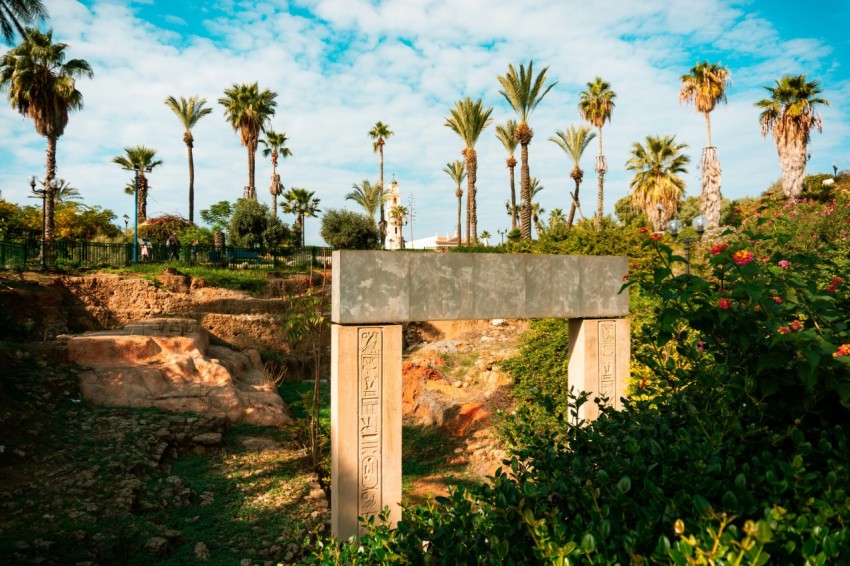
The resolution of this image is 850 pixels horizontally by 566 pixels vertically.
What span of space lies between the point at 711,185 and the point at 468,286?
1040 inches

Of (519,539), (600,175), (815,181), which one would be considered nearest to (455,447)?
(519,539)

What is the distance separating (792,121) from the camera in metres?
23.0

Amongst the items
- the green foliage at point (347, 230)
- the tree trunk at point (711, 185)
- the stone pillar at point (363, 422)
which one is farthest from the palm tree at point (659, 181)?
the stone pillar at point (363, 422)

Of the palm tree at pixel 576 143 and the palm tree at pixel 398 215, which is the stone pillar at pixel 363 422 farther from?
the palm tree at pixel 398 215

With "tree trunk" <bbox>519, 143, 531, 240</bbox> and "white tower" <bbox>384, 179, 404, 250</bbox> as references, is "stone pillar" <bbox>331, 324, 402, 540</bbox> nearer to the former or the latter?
"tree trunk" <bbox>519, 143, 531, 240</bbox>

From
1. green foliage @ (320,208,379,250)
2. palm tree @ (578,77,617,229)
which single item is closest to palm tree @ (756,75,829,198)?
palm tree @ (578,77,617,229)

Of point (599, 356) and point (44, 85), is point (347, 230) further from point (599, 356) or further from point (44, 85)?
point (599, 356)

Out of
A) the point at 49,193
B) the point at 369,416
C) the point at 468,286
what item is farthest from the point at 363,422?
the point at 49,193

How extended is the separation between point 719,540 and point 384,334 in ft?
13.7

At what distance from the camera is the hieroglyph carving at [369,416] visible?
5.43 meters

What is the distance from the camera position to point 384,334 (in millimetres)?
5531

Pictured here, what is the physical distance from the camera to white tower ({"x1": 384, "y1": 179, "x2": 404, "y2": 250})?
5631cm

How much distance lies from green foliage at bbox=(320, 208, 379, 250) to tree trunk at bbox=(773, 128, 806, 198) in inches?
856

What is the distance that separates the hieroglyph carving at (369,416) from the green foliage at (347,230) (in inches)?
1032
